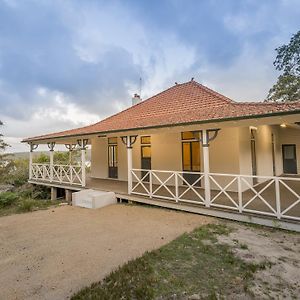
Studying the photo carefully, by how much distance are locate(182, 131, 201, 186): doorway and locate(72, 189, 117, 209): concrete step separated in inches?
134

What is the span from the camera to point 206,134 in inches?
272

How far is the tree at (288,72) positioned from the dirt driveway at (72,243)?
18.9 metres

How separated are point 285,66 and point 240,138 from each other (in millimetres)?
17737

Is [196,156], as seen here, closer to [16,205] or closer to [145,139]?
[145,139]

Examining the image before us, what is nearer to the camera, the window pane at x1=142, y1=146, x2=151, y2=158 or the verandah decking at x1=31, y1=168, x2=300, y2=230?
the verandah decking at x1=31, y1=168, x2=300, y2=230

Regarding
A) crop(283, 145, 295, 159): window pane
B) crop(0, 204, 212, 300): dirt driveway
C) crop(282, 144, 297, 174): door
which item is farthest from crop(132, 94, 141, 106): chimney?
crop(283, 145, 295, 159): window pane

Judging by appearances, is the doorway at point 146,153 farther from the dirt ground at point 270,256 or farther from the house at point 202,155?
the dirt ground at point 270,256

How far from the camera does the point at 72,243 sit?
5.02 metres

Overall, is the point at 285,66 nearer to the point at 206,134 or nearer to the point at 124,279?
the point at 206,134

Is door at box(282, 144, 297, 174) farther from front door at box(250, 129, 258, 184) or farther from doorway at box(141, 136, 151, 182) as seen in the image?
doorway at box(141, 136, 151, 182)

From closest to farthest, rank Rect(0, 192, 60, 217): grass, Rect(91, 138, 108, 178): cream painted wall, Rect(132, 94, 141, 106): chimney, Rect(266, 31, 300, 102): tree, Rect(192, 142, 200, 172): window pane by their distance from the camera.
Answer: Rect(0, 192, 60, 217): grass → Rect(192, 142, 200, 172): window pane → Rect(91, 138, 108, 178): cream painted wall → Rect(132, 94, 141, 106): chimney → Rect(266, 31, 300, 102): tree

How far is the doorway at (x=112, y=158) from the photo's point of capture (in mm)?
13219

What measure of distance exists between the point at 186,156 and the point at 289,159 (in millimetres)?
8261

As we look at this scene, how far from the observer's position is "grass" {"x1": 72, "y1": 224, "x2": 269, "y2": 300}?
3020mm
